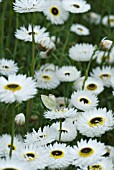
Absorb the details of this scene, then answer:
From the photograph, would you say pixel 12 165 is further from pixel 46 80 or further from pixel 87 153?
pixel 46 80

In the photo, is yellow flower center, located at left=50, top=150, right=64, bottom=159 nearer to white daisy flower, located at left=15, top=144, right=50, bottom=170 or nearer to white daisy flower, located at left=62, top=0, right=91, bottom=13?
white daisy flower, located at left=15, top=144, right=50, bottom=170

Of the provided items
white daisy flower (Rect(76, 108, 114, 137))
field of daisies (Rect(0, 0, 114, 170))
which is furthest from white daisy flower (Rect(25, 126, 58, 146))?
white daisy flower (Rect(76, 108, 114, 137))

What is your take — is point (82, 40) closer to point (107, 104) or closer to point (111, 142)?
point (107, 104)

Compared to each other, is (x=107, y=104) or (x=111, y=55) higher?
(x=111, y=55)

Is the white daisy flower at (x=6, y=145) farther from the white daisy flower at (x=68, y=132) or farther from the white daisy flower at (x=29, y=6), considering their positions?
the white daisy flower at (x=29, y=6)

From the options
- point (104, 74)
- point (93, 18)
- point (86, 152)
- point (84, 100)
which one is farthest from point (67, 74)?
point (93, 18)

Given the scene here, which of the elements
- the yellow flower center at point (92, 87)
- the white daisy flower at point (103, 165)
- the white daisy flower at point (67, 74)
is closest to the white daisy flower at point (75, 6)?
the white daisy flower at point (67, 74)

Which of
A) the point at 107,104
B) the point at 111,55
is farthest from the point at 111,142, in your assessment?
the point at 111,55
